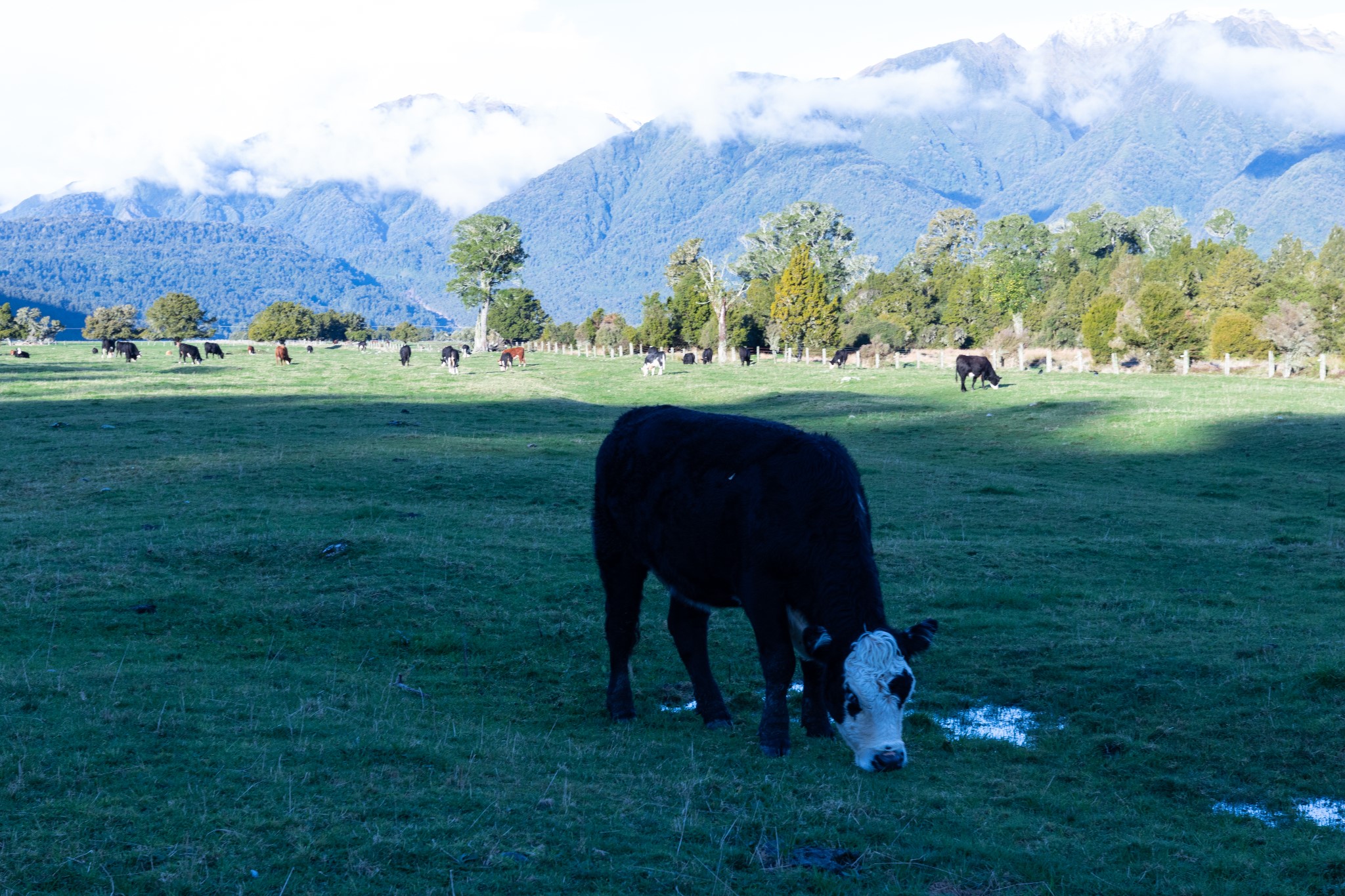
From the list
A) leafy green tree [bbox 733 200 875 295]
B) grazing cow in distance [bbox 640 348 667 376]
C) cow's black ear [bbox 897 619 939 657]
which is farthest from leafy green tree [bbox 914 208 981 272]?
cow's black ear [bbox 897 619 939 657]

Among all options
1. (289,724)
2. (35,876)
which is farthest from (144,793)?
(289,724)

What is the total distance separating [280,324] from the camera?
148250 millimetres

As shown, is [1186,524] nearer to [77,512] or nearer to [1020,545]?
[1020,545]

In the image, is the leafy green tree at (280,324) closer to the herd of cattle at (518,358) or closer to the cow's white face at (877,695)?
the herd of cattle at (518,358)

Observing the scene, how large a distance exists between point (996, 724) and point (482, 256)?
127 meters

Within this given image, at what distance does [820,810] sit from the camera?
6406 millimetres

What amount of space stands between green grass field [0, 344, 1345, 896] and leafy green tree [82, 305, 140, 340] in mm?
136799

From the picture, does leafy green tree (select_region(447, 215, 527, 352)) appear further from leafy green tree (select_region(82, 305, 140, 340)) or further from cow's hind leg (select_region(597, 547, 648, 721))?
cow's hind leg (select_region(597, 547, 648, 721))

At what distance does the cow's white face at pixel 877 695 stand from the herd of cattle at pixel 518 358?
143ft

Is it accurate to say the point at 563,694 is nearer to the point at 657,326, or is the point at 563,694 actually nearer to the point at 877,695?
the point at 877,695

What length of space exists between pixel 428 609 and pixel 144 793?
6.25 meters

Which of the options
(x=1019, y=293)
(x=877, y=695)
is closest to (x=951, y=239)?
(x=1019, y=293)

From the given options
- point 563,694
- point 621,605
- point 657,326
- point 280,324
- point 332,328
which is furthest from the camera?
point 332,328

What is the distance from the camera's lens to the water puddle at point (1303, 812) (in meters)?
6.71
